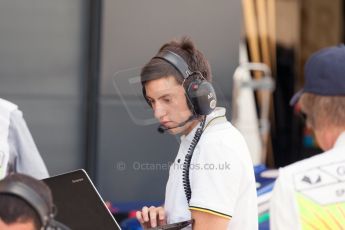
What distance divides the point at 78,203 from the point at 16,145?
762 mm

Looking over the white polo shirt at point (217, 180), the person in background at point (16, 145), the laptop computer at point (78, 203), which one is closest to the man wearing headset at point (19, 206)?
the laptop computer at point (78, 203)

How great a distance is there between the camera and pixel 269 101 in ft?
24.4

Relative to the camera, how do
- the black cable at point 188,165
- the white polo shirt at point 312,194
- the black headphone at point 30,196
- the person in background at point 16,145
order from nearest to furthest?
1. the black headphone at point 30,196
2. the white polo shirt at point 312,194
3. the black cable at point 188,165
4. the person in background at point 16,145

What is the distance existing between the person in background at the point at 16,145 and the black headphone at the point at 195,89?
76 cm

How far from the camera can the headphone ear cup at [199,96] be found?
8.63ft

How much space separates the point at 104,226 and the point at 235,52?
5.96 ft

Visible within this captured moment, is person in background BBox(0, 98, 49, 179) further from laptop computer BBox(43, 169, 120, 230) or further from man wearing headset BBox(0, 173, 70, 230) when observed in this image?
man wearing headset BBox(0, 173, 70, 230)

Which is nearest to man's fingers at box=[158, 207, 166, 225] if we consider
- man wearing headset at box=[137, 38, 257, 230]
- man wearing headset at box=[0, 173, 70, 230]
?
man wearing headset at box=[137, 38, 257, 230]

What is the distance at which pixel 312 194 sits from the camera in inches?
89.0

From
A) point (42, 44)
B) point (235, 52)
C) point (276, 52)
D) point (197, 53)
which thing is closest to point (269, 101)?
point (276, 52)

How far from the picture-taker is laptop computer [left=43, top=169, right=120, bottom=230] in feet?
8.01

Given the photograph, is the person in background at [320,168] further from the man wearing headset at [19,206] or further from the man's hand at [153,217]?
the man wearing headset at [19,206]

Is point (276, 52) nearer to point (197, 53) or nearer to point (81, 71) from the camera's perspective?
point (81, 71)

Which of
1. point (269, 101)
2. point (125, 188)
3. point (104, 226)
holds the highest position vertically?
point (104, 226)
